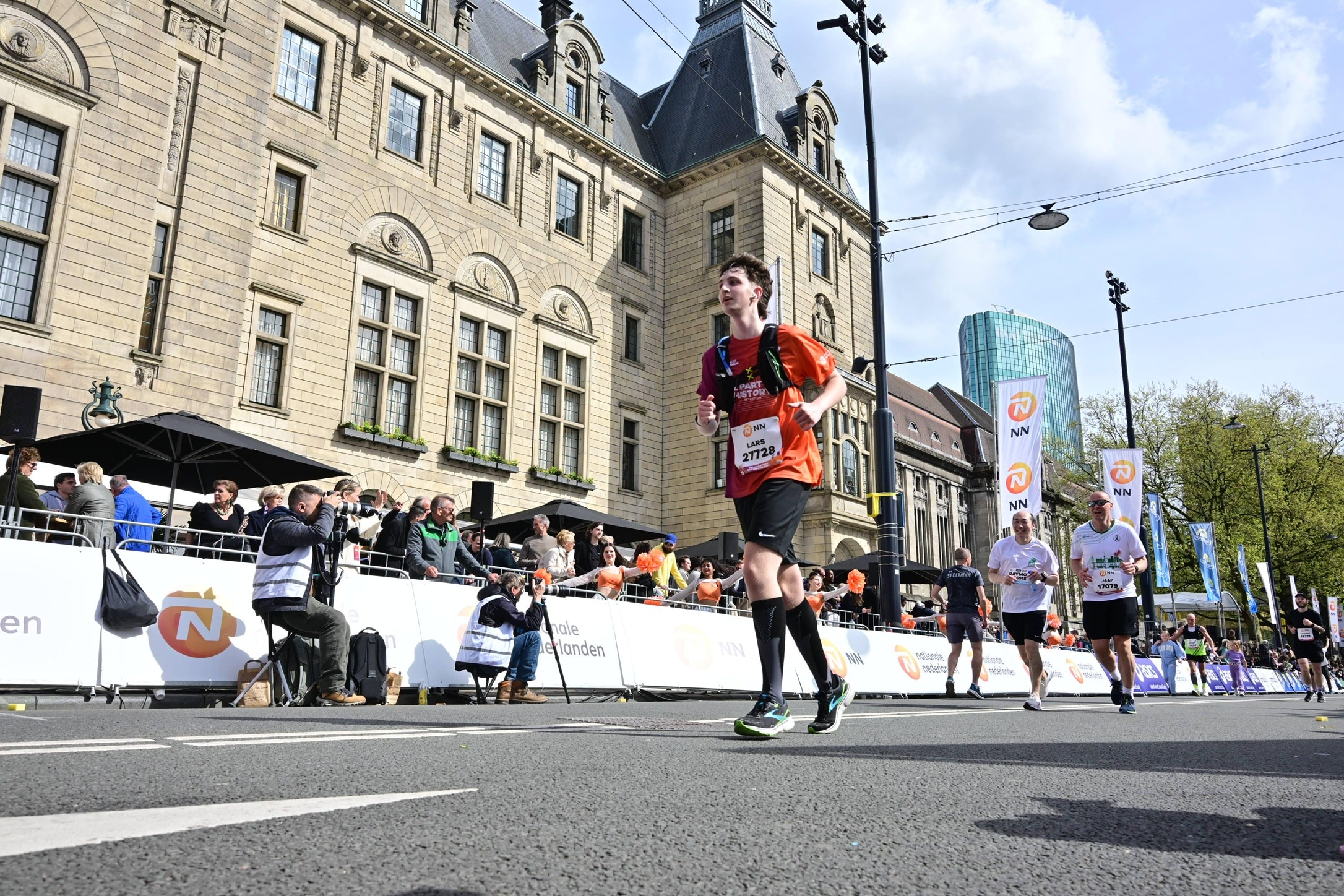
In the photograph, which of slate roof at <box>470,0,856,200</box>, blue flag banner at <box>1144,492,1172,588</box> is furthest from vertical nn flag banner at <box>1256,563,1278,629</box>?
slate roof at <box>470,0,856,200</box>

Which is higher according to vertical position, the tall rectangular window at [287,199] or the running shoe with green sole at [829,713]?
the tall rectangular window at [287,199]

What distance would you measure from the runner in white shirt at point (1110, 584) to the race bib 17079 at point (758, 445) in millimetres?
5389

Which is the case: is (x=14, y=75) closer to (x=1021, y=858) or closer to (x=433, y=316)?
(x=433, y=316)

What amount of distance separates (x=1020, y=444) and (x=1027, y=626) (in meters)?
10.4

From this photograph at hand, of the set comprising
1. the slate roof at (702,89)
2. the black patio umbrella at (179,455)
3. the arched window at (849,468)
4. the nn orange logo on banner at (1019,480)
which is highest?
the slate roof at (702,89)

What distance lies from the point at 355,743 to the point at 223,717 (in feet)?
7.54

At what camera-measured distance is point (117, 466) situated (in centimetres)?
1406

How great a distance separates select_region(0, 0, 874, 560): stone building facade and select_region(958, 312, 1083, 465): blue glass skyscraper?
123 meters

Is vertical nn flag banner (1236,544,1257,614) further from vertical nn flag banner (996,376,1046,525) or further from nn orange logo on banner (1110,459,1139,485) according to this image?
vertical nn flag banner (996,376,1046,525)

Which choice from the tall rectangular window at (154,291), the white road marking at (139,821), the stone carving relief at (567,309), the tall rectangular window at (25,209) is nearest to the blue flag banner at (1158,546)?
the stone carving relief at (567,309)

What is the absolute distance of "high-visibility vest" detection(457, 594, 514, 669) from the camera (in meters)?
9.98

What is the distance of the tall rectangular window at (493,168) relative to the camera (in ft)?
92.8

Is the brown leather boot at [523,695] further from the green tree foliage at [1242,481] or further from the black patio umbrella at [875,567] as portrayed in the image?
the green tree foliage at [1242,481]

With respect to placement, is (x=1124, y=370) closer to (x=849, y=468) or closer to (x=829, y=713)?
(x=849, y=468)
